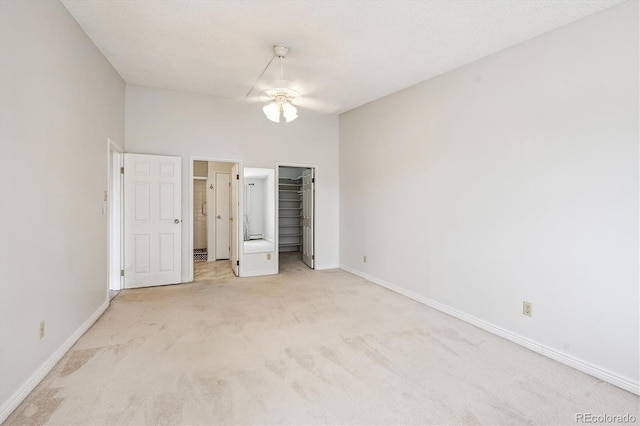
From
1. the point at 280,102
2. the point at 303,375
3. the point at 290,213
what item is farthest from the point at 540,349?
the point at 290,213

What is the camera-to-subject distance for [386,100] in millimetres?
4629

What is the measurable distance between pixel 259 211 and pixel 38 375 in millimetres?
3807

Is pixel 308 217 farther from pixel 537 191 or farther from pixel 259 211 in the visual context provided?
pixel 537 191

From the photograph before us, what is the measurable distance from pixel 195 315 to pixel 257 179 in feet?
9.16

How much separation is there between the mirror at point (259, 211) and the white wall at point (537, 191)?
2.33 meters

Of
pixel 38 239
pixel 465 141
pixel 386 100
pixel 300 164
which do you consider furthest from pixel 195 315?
pixel 386 100

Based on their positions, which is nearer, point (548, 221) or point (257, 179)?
point (548, 221)

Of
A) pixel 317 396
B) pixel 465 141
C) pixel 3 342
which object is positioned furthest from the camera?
pixel 465 141

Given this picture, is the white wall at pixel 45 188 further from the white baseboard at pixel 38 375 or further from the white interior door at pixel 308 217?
the white interior door at pixel 308 217

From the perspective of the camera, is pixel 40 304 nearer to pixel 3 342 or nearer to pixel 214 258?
pixel 3 342

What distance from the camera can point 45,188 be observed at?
7.39 feet

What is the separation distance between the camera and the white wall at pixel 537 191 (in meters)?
2.25

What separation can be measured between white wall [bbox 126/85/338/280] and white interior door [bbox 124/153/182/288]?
174 mm

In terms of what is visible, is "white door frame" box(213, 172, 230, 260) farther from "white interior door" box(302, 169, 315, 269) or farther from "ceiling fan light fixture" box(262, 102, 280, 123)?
"ceiling fan light fixture" box(262, 102, 280, 123)
